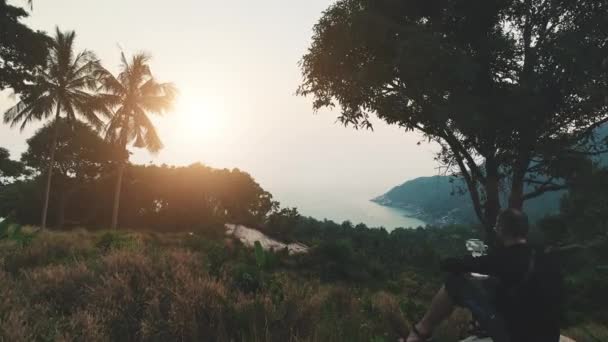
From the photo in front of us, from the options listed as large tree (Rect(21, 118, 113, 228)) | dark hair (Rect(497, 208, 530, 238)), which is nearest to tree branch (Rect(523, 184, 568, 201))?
dark hair (Rect(497, 208, 530, 238))

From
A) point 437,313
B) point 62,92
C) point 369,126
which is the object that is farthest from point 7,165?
point 437,313

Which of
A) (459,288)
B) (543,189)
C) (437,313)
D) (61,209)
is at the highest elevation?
(543,189)

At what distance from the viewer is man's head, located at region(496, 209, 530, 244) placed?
10.0 ft

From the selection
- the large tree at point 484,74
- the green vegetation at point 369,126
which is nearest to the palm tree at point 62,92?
the green vegetation at point 369,126

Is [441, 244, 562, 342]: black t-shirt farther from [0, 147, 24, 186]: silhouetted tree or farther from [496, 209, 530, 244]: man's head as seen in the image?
[0, 147, 24, 186]: silhouetted tree

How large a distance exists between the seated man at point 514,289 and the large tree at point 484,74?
21.9 ft

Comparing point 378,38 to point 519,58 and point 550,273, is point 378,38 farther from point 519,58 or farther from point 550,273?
point 550,273

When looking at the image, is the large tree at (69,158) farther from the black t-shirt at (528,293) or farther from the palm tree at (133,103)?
the black t-shirt at (528,293)

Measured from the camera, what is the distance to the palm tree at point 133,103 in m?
29.6

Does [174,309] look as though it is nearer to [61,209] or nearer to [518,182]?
[518,182]

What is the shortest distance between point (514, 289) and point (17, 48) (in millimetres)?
21651

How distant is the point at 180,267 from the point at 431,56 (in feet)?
23.9

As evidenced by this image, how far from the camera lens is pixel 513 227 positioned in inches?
121

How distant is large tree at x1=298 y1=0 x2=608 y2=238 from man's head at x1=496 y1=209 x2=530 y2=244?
6468 millimetres
